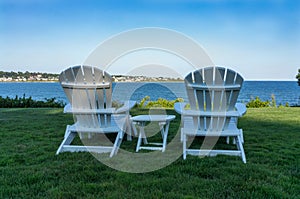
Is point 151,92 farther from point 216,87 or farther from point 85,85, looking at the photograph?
point 216,87

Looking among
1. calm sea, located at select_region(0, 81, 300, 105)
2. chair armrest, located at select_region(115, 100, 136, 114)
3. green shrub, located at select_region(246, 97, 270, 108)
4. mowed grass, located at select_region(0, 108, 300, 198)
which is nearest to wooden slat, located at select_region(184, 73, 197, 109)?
calm sea, located at select_region(0, 81, 300, 105)

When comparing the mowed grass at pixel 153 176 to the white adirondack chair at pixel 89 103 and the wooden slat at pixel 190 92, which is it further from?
the wooden slat at pixel 190 92

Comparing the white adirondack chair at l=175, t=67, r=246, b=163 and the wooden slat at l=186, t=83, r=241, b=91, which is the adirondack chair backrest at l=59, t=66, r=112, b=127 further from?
the wooden slat at l=186, t=83, r=241, b=91

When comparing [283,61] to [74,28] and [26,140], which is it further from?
[26,140]

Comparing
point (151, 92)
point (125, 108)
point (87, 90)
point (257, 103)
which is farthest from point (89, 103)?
point (151, 92)

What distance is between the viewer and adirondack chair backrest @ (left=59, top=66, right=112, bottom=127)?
A: 3.31m

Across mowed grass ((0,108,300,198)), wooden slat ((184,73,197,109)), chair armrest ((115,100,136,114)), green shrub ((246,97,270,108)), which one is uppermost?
wooden slat ((184,73,197,109))

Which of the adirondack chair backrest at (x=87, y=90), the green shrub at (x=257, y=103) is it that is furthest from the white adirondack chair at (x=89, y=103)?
the green shrub at (x=257, y=103)

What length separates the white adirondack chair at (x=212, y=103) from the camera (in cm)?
313

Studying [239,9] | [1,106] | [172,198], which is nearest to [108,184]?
[172,198]

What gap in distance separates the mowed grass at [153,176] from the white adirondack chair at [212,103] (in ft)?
1.00

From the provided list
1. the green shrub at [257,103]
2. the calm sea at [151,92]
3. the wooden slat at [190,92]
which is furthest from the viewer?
the green shrub at [257,103]

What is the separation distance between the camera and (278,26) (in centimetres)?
1553

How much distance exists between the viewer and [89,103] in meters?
3.43
